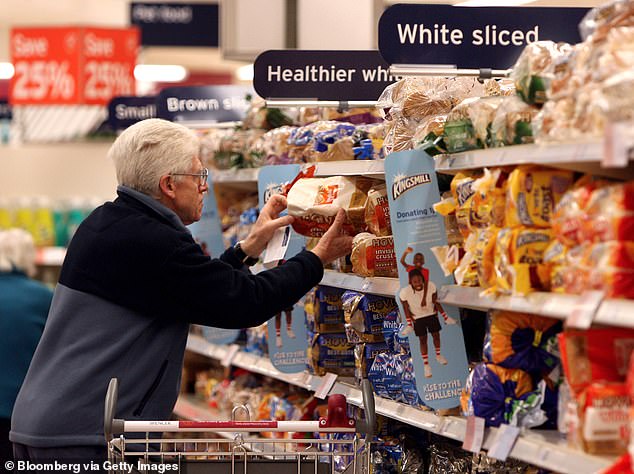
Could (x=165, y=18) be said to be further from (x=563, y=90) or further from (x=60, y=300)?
(x=563, y=90)

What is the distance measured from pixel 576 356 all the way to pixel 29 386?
1899 millimetres

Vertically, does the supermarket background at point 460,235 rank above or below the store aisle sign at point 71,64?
below

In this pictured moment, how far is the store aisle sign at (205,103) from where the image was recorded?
5738mm

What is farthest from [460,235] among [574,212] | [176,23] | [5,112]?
[5,112]

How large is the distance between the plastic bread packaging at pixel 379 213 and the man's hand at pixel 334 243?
11 cm

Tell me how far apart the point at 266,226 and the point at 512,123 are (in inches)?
49.6

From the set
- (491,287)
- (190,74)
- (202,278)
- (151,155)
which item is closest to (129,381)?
(202,278)

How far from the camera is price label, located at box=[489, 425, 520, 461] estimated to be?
268 centimetres

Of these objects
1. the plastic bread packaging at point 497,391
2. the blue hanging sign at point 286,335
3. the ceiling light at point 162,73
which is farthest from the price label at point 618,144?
the ceiling light at point 162,73

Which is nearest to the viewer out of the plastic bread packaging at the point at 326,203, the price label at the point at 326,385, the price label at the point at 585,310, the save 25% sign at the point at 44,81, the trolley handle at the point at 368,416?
the price label at the point at 585,310

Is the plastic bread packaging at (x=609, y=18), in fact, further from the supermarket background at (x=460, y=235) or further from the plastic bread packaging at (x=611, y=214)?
the plastic bread packaging at (x=611, y=214)

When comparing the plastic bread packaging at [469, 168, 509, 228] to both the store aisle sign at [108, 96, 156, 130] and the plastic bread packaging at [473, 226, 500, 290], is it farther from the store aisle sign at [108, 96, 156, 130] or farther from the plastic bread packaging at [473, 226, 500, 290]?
the store aisle sign at [108, 96, 156, 130]

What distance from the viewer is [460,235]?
10.4 ft

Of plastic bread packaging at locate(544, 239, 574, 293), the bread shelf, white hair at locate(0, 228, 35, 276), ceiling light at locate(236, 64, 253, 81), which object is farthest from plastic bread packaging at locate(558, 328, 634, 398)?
ceiling light at locate(236, 64, 253, 81)
